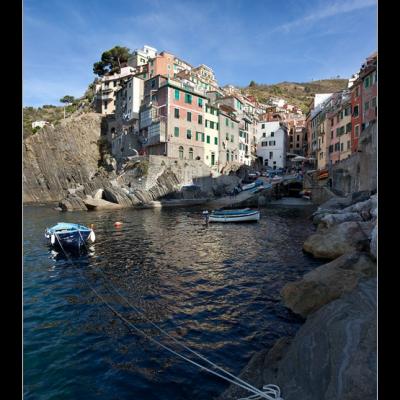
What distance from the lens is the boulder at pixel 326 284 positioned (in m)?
9.17

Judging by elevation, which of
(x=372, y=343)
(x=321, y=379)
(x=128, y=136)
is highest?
(x=128, y=136)

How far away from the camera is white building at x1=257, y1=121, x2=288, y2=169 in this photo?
85688 mm

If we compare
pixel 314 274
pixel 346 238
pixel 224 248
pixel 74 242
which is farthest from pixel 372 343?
pixel 74 242

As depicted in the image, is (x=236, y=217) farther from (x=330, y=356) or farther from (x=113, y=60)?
(x=113, y=60)

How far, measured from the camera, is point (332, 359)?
4.54 metres

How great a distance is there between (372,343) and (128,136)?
63781 millimetres

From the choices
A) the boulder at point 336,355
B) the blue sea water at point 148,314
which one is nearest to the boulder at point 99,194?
the blue sea water at point 148,314

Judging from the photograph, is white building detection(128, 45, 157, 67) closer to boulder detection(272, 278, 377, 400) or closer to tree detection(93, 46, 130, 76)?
tree detection(93, 46, 130, 76)

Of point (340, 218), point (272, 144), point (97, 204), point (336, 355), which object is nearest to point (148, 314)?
point (336, 355)

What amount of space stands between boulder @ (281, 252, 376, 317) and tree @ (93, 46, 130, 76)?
310 feet
